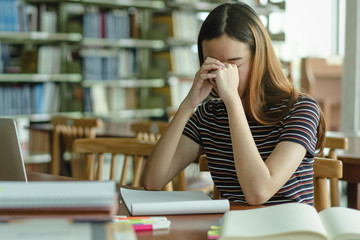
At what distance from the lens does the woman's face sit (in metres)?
1.40

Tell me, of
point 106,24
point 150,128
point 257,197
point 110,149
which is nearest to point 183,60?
point 106,24

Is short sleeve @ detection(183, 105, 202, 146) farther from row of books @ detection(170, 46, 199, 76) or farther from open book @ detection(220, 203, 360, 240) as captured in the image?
→ row of books @ detection(170, 46, 199, 76)

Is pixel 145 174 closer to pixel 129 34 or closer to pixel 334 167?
pixel 334 167

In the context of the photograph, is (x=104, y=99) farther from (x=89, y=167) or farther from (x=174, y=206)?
(x=174, y=206)

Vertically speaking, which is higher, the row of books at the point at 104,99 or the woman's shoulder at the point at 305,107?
the woman's shoulder at the point at 305,107

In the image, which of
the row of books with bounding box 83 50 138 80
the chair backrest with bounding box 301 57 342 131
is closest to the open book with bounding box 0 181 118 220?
the row of books with bounding box 83 50 138 80

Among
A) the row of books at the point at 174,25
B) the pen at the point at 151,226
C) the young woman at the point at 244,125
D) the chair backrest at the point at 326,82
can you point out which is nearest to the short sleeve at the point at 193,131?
the young woman at the point at 244,125

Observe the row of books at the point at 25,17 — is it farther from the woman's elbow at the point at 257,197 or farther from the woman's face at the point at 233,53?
the woman's elbow at the point at 257,197

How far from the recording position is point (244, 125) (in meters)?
1.30

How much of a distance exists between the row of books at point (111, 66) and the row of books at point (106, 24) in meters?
0.18

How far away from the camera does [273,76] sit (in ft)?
4.78

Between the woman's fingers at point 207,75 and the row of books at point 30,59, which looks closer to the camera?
the woman's fingers at point 207,75

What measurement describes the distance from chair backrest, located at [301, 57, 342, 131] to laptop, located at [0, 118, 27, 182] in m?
5.47

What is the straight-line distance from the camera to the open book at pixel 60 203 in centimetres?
67
